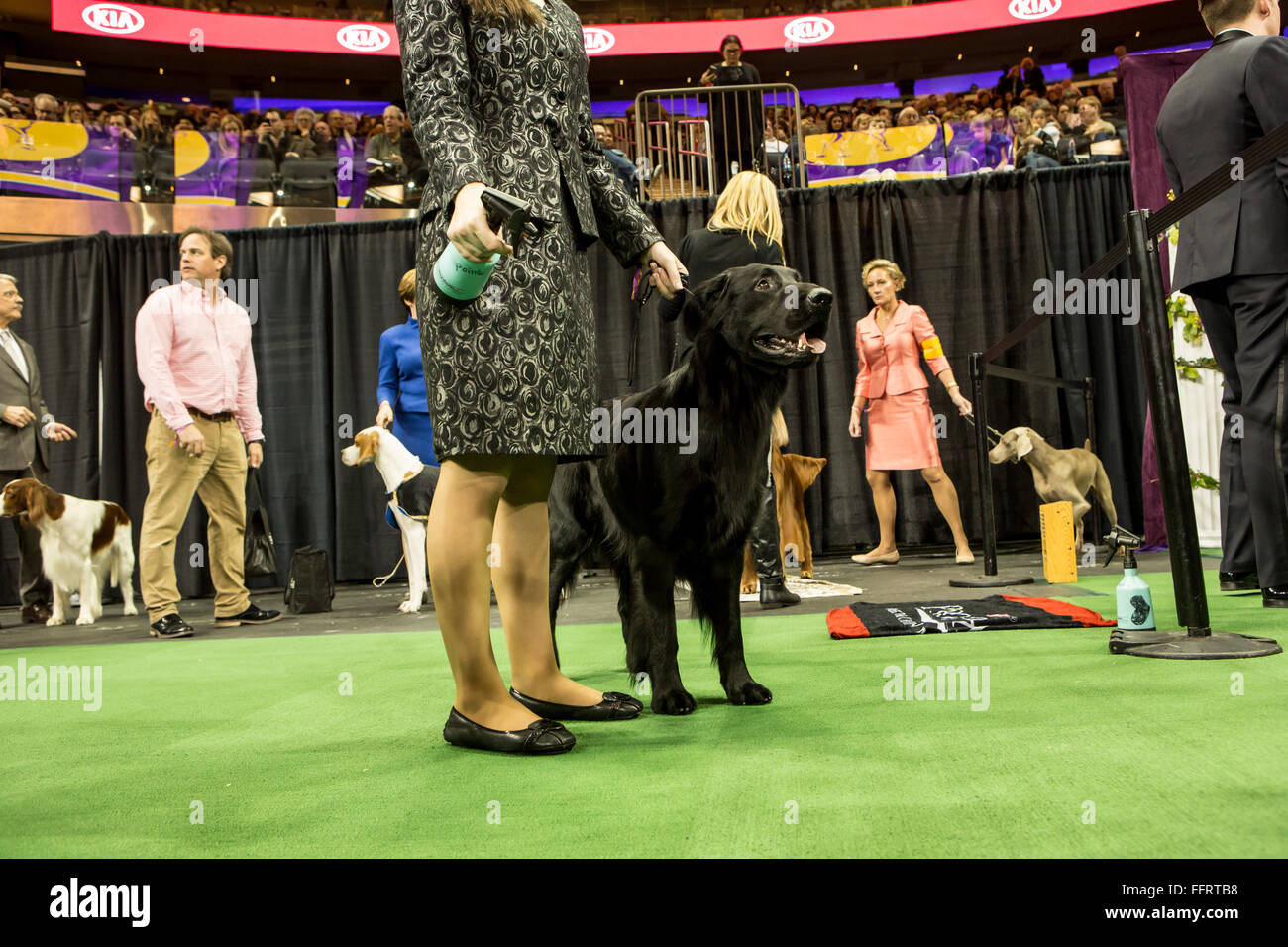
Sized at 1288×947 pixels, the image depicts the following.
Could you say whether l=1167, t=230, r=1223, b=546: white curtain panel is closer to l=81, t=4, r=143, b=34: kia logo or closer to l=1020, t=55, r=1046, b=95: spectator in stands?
l=1020, t=55, r=1046, b=95: spectator in stands

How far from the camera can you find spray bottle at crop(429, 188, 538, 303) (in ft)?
5.12

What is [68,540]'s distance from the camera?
5.93 metres

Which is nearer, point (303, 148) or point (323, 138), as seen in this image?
point (303, 148)

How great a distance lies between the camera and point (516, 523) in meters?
1.96

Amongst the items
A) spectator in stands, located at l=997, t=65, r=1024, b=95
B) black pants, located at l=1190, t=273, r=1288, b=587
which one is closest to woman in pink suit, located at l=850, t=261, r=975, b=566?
black pants, located at l=1190, t=273, r=1288, b=587

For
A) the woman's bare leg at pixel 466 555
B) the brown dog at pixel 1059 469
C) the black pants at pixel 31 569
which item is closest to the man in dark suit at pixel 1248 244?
the woman's bare leg at pixel 466 555

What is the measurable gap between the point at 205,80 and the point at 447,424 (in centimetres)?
1958

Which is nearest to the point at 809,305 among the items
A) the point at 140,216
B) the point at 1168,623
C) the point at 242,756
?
the point at 242,756

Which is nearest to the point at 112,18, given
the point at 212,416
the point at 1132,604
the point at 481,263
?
the point at 212,416

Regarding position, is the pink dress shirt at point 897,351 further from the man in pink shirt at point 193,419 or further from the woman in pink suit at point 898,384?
the man in pink shirt at point 193,419

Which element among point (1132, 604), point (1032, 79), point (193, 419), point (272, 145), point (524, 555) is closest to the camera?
point (524, 555)

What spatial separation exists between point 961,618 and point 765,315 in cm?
172

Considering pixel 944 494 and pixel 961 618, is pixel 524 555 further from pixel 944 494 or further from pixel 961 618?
pixel 944 494

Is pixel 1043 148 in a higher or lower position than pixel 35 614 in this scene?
higher
